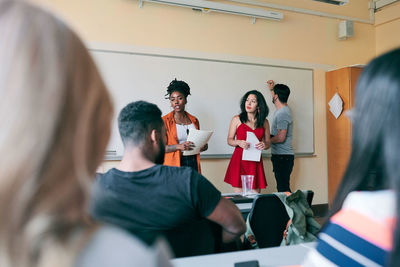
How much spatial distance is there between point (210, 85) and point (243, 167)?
1.12 m

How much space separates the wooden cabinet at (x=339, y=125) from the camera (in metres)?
4.62

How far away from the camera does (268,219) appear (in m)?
2.06

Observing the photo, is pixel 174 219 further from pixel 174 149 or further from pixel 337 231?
pixel 174 149

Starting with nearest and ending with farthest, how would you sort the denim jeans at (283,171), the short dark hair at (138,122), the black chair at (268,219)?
the short dark hair at (138,122) < the black chair at (268,219) < the denim jeans at (283,171)

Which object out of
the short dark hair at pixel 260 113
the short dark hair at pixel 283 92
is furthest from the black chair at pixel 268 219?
the short dark hair at pixel 283 92

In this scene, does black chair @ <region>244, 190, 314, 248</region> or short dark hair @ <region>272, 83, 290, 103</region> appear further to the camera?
short dark hair @ <region>272, 83, 290, 103</region>

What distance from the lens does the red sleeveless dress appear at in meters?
3.75

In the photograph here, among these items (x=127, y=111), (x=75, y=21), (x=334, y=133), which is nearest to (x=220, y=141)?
(x=334, y=133)

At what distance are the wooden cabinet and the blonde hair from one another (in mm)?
4584

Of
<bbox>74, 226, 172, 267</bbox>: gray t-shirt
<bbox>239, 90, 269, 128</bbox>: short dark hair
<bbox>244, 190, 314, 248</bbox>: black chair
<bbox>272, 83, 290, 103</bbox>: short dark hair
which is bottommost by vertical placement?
<bbox>244, 190, 314, 248</bbox>: black chair

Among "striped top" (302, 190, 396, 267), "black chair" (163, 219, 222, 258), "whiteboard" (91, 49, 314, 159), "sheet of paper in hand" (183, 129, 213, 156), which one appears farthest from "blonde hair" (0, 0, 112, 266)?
"whiteboard" (91, 49, 314, 159)

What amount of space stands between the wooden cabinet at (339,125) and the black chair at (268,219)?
2868 mm

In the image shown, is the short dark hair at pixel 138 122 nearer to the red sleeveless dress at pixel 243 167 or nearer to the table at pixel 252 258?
the table at pixel 252 258

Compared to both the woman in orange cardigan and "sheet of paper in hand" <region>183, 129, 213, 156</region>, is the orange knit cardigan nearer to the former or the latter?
the woman in orange cardigan
